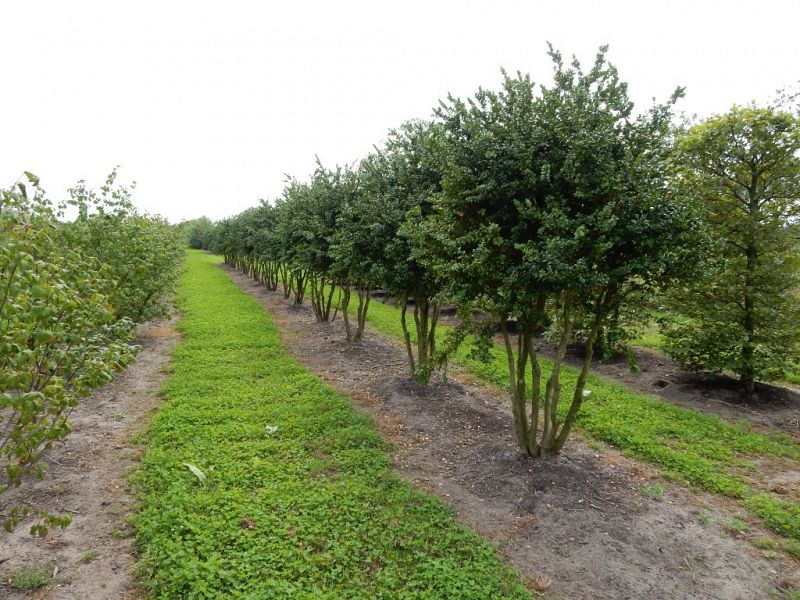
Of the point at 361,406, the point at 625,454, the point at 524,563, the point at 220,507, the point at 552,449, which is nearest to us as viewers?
the point at 524,563

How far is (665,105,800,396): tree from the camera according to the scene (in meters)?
8.20

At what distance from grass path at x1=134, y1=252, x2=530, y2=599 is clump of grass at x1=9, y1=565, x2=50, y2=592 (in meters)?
0.69

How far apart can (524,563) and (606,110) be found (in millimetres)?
4348

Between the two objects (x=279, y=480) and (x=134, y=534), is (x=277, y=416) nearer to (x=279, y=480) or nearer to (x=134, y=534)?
(x=279, y=480)

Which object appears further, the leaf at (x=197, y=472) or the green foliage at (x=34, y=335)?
the leaf at (x=197, y=472)

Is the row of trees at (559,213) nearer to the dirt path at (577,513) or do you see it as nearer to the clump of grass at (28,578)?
the dirt path at (577,513)

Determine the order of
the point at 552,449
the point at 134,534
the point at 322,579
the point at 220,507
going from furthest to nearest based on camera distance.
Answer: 1. the point at 552,449
2. the point at 220,507
3. the point at 134,534
4. the point at 322,579

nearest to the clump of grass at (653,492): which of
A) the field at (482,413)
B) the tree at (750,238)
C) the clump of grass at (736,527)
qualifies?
the field at (482,413)

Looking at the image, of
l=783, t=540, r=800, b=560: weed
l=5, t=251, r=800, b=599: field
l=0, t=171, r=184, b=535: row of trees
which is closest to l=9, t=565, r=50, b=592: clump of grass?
l=5, t=251, r=800, b=599: field

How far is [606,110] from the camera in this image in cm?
487

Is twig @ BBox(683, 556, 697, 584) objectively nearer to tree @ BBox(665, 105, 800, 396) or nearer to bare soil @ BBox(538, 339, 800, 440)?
bare soil @ BBox(538, 339, 800, 440)

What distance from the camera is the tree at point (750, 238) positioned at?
26.9ft

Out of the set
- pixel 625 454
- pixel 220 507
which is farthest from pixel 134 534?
pixel 625 454

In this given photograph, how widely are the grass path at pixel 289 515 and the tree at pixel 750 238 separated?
646 centimetres
